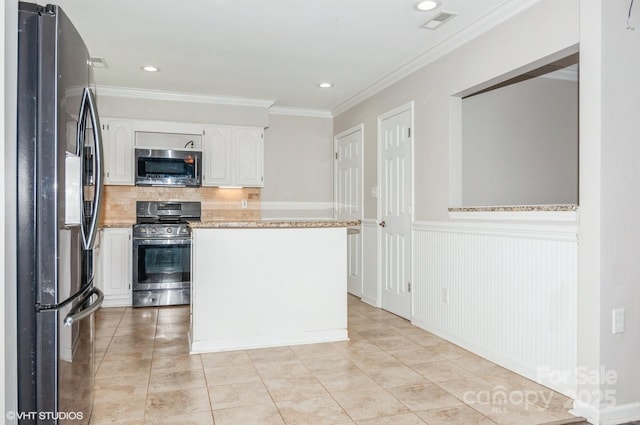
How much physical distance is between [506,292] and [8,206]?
2.84 m

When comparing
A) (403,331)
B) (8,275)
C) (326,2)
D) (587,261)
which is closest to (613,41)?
(587,261)

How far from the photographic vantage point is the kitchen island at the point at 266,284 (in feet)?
10.9

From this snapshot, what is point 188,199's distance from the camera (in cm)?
555

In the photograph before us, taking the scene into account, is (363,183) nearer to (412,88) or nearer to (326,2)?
(412,88)

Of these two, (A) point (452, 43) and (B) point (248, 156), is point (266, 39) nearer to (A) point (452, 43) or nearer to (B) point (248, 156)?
(A) point (452, 43)

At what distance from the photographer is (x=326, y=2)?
9.53 feet

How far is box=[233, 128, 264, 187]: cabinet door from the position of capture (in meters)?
5.52

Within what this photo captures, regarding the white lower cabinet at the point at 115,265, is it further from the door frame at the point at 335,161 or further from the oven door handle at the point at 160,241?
the door frame at the point at 335,161

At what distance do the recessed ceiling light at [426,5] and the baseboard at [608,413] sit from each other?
8.27 ft

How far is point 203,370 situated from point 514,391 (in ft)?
6.45

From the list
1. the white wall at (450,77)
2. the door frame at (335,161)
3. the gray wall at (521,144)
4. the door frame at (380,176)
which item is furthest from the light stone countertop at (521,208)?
the door frame at (335,161)

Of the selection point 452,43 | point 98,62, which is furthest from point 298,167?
point 452,43

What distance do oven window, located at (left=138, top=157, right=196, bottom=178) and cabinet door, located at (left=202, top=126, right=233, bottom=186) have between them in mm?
200

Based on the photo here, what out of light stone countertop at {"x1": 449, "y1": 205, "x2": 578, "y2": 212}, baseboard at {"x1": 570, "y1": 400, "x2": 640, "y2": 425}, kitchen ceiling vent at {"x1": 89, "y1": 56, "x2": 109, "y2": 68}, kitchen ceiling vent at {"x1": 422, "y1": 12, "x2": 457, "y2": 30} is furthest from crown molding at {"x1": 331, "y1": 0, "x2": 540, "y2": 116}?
kitchen ceiling vent at {"x1": 89, "y1": 56, "x2": 109, "y2": 68}
